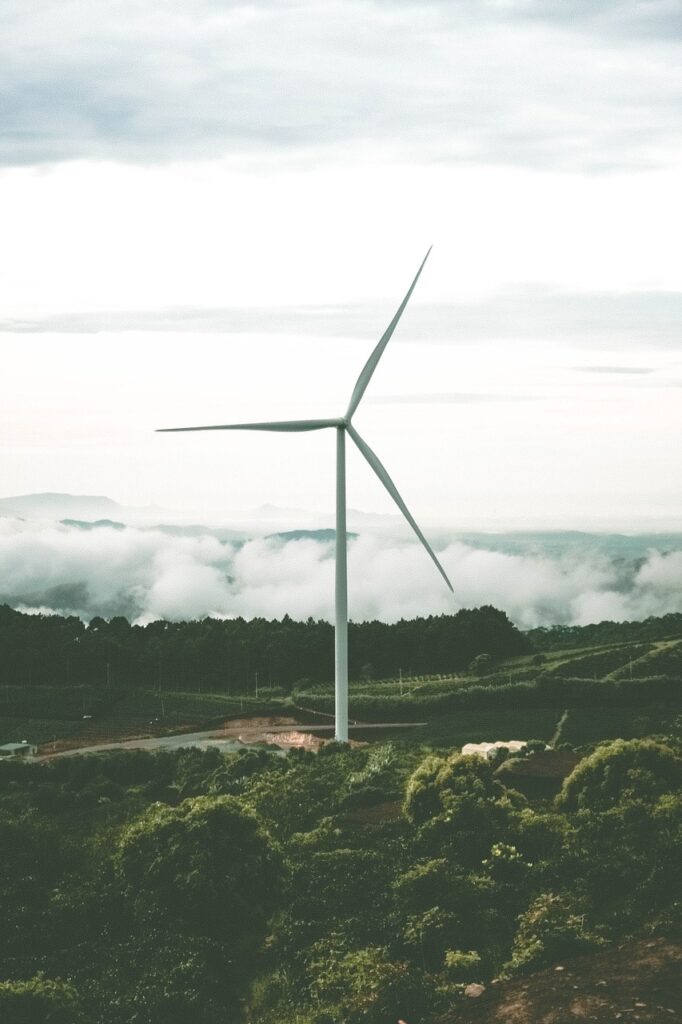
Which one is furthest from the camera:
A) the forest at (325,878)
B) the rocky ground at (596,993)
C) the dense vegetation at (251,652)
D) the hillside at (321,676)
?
the dense vegetation at (251,652)

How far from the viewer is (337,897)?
114ft

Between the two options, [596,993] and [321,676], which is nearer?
[596,993]

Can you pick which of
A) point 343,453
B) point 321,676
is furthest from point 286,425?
point 321,676

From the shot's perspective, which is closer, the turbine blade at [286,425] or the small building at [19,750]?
the turbine blade at [286,425]

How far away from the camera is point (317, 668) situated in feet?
431

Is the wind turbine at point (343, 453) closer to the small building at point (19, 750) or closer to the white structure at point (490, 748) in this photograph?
the white structure at point (490, 748)

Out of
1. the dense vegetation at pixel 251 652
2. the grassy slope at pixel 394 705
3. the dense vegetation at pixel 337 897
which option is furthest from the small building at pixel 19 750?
the dense vegetation at pixel 251 652

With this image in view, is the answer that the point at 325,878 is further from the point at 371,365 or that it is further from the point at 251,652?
the point at 251,652

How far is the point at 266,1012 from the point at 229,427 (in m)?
36.1

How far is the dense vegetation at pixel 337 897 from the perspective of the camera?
28.8m

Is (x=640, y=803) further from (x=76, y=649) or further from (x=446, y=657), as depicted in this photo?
(x=76, y=649)

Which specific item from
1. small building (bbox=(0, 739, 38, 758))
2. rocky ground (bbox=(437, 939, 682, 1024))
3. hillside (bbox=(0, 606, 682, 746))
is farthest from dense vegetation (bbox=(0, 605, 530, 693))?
rocky ground (bbox=(437, 939, 682, 1024))

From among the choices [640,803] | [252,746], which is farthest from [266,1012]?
[252,746]

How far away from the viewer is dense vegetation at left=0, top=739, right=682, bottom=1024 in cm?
2880
